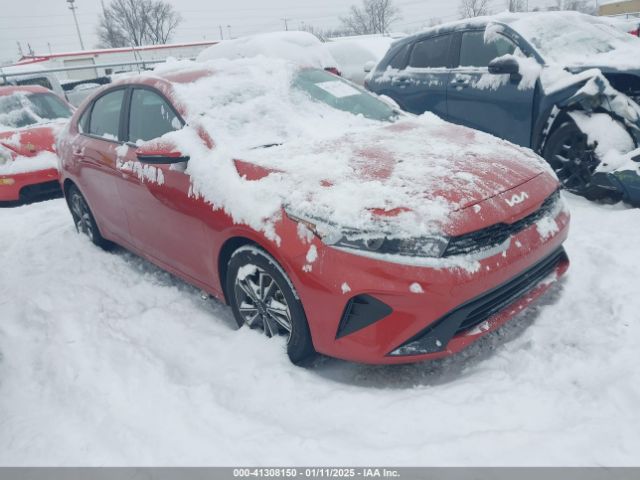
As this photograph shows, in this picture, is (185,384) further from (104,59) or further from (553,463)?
(104,59)

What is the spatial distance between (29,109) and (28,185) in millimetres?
1763

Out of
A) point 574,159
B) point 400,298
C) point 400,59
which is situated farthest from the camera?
point 400,59

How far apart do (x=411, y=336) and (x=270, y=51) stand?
30.7ft

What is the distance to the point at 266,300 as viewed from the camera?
2.61m

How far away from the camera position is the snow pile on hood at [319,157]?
88.2 inches

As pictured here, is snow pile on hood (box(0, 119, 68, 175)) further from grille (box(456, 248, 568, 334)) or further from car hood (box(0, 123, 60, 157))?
grille (box(456, 248, 568, 334))

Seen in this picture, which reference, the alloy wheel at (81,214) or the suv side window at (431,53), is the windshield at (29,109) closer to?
the alloy wheel at (81,214)

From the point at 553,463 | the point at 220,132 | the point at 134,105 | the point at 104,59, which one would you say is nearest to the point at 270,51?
the point at 134,105

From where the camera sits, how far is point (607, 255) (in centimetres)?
326

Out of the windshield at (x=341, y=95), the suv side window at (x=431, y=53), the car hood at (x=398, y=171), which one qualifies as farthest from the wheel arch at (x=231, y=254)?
the suv side window at (x=431, y=53)

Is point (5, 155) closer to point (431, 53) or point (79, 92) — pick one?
point (431, 53)

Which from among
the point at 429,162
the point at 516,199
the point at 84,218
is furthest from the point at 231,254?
the point at 84,218

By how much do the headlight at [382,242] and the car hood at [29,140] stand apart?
5616mm

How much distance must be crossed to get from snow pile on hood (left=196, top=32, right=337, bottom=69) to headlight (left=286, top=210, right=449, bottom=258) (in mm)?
8328
